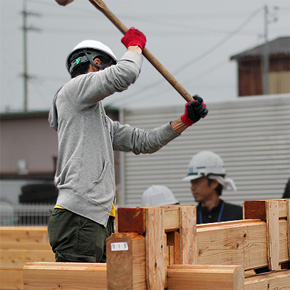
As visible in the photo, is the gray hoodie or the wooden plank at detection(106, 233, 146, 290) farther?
the gray hoodie

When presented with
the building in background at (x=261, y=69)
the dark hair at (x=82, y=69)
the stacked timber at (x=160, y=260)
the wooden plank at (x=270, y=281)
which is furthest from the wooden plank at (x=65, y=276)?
the building in background at (x=261, y=69)

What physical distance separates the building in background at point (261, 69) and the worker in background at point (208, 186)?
2576cm

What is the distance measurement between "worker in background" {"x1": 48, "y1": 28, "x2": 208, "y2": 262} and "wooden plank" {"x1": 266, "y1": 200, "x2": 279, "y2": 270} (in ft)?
3.22

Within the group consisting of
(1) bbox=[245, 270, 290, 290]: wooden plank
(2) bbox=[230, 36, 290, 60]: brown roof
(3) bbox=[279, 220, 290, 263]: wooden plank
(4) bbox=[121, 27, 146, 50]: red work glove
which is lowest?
(1) bbox=[245, 270, 290, 290]: wooden plank

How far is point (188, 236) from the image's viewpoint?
111 inches

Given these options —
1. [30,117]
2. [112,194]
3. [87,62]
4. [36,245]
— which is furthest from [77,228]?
[30,117]

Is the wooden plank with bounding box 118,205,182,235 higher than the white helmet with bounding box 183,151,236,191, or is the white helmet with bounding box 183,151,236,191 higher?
the white helmet with bounding box 183,151,236,191

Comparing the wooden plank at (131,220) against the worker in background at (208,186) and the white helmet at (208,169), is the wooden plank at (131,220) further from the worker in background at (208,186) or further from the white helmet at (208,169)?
the white helmet at (208,169)

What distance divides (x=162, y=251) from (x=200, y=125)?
744 centimetres

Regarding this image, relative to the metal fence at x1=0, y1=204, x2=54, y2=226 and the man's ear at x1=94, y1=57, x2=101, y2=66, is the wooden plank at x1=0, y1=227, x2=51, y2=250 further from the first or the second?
the metal fence at x1=0, y1=204, x2=54, y2=226

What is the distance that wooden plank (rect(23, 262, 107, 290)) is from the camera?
248 centimetres

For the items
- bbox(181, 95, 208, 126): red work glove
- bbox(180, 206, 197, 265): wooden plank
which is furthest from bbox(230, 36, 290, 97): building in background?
bbox(180, 206, 197, 265): wooden plank

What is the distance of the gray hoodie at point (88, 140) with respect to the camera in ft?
10.9

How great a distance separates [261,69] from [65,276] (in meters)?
31.2
